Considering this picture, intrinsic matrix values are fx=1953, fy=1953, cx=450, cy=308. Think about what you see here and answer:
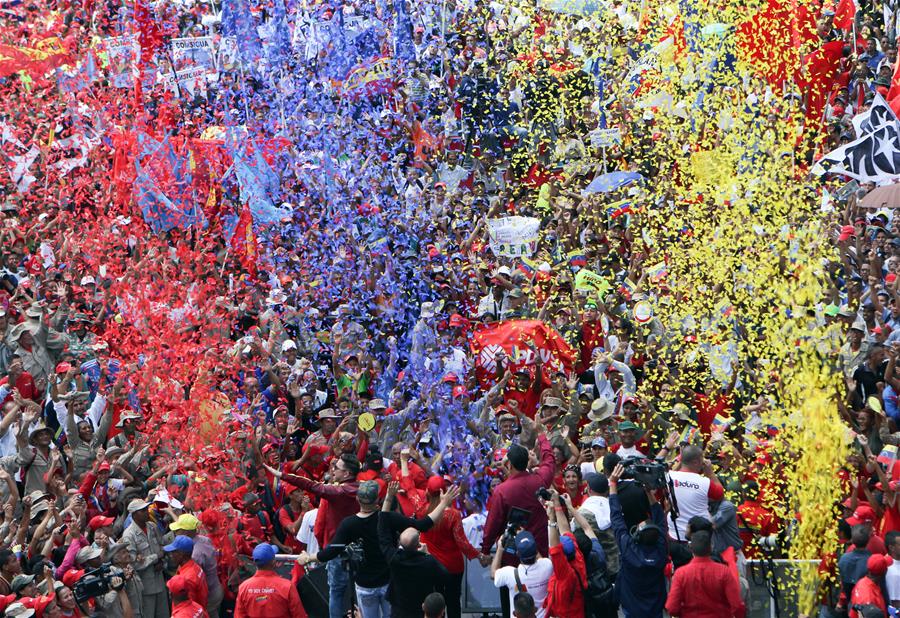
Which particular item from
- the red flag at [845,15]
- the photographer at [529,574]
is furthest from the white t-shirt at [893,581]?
the red flag at [845,15]

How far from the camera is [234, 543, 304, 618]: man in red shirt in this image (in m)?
12.8

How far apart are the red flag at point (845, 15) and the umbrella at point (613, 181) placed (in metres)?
3.51

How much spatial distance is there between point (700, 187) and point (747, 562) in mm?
7248

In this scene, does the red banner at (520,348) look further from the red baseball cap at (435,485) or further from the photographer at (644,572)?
the photographer at (644,572)

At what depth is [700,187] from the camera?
20.2 meters

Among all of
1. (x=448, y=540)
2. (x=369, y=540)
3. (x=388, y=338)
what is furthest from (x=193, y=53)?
(x=369, y=540)

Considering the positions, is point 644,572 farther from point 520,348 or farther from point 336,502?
point 520,348

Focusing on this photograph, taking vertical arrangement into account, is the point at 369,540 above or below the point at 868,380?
above

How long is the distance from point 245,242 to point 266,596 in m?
8.28

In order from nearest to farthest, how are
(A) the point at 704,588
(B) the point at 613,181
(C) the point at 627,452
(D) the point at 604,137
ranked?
(A) the point at 704,588 → (C) the point at 627,452 → (B) the point at 613,181 → (D) the point at 604,137

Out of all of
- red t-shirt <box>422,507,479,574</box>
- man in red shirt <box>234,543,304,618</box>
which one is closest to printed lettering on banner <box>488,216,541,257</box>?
red t-shirt <box>422,507,479,574</box>

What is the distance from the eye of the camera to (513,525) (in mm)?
13078

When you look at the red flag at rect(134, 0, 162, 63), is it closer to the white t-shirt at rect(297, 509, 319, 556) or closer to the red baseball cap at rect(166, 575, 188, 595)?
the white t-shirt at rect(297, 509, 319, 556)

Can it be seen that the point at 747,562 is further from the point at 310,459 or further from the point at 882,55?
the point at 882,55
